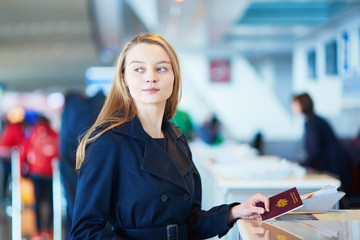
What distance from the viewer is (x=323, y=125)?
5012 millimetres

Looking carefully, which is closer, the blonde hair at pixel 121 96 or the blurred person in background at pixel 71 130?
the blonde hair at pixel 121 96

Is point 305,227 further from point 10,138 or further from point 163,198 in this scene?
point 10,138

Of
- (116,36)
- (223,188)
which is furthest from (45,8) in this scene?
(223,188)

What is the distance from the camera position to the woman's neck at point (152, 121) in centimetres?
176

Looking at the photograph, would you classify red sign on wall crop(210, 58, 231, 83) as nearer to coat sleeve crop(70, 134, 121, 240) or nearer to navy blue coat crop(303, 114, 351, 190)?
navy blue coat crop(303, 114, 351, 190)

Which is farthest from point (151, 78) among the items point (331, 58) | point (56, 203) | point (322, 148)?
point (331, 58)

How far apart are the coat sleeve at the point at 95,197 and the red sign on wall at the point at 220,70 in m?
13.3

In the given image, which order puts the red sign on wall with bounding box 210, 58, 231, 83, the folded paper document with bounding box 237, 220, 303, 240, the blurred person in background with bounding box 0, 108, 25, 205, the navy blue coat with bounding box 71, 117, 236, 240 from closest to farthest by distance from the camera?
the folded paper document with bounding box 237, 220, 303, 240, the navy blue coat with bounding box 71, 117, 236, 240, the blurred person in background with bounding box 0, 108, 25, 205, the red sign on wall with bounding box 210, 58, 231, 83

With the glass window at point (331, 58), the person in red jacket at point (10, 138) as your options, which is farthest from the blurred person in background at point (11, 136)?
the glass window at point (331, 58)

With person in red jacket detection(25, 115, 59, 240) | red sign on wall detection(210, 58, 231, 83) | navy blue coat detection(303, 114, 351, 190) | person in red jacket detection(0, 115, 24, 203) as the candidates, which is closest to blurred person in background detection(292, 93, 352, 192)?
navy blue coat detection(303, 114, 351, 190)

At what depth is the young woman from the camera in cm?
156

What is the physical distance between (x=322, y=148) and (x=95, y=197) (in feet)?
12.7

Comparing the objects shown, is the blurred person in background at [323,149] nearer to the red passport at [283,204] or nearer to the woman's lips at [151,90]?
the red passport at [283,204]

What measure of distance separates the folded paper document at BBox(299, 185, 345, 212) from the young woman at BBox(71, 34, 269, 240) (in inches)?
7.7
